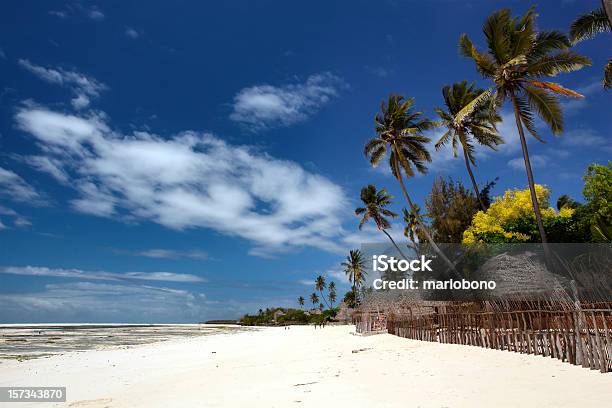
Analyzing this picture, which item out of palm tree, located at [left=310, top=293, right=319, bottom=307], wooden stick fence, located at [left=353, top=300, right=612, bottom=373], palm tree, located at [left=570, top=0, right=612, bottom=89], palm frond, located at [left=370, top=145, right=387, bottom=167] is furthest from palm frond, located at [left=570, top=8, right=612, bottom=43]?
palm tree, located at [left=310, top=293, right=319, bottom=307]

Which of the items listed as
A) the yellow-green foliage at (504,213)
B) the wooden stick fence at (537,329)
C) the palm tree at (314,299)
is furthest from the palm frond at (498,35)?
the palm tree at (314,299)

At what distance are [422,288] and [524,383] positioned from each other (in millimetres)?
23956

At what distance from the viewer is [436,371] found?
8.77 meters

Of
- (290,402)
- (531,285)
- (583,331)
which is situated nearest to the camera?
(290,402)

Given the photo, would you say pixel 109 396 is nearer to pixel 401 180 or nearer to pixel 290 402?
pixel 290 402

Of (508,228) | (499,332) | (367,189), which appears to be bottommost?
(499,332)

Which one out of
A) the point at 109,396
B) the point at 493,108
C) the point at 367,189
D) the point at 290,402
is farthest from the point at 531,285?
the point at 367,189

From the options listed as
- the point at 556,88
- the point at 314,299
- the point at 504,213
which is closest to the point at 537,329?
the point at 556,88

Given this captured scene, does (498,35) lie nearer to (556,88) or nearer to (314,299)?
(556,88)

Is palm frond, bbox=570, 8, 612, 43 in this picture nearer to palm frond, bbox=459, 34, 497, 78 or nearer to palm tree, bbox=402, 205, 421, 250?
palm frond, bbox=459, 34, 497, 78

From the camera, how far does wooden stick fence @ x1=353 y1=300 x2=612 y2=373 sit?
25.4 ft

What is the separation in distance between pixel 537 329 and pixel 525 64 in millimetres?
13495

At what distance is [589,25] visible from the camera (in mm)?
16781

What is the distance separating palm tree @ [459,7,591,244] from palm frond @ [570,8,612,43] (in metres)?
0.88
